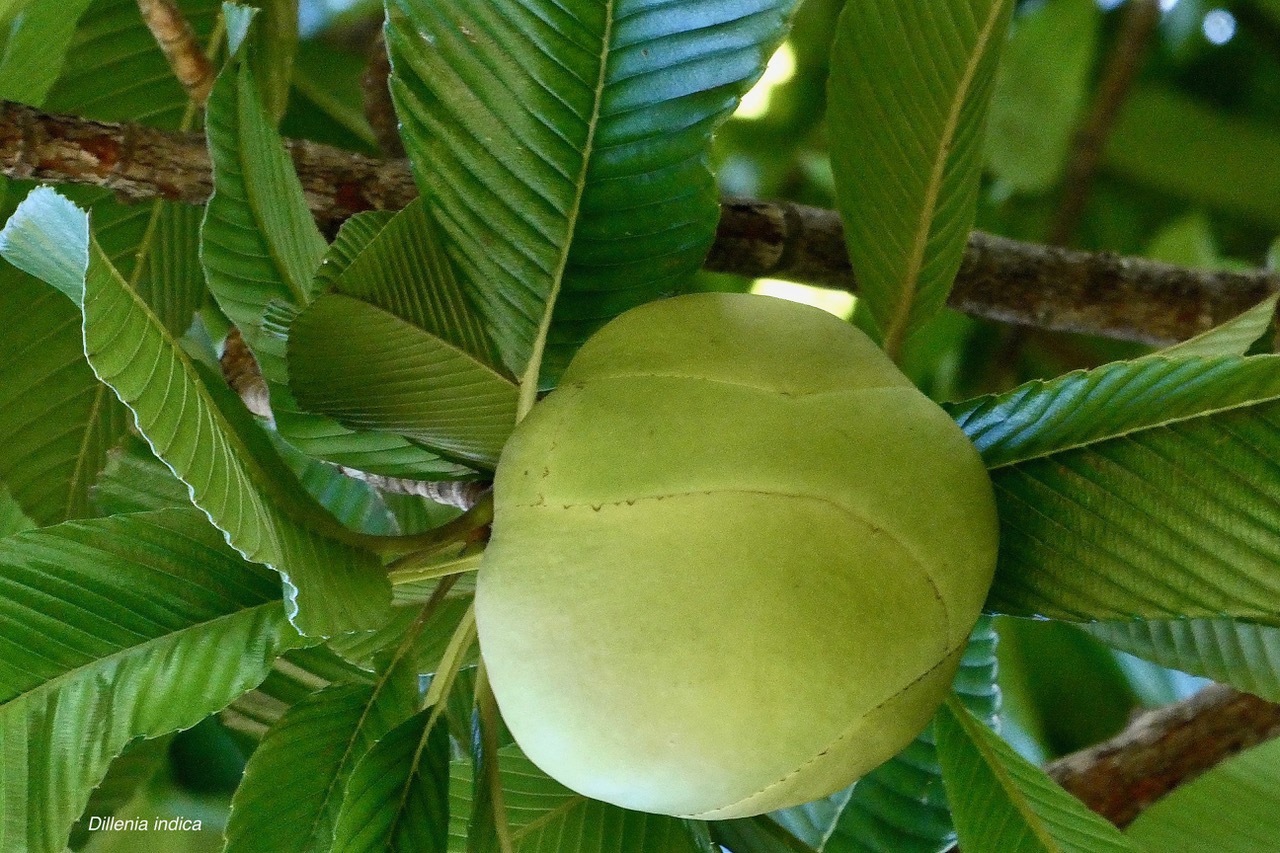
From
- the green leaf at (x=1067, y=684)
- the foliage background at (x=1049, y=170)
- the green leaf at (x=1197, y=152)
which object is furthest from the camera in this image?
the green leaf at (x=1197, y=152)

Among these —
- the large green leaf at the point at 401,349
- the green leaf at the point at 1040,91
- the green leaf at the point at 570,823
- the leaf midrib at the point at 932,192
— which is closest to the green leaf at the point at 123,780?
the green leaf at the point at 570,823

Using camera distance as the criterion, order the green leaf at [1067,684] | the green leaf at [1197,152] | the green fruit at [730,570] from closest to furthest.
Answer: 1. the green fruit at [730,570]
2. the green leaf at [1067,684]
3. the green leaf at [1197,152]

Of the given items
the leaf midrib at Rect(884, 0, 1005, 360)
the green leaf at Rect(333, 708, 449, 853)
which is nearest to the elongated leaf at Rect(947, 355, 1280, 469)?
the leaf midrib at Rect(884, 0, 1005, 360)

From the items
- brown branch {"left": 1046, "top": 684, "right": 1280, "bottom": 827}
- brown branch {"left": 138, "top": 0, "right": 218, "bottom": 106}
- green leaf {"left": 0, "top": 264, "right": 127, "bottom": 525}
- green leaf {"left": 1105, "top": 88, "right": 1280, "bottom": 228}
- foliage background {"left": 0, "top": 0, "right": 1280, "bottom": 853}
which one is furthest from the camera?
green leaf {"left": 1105, "top": 88, "right": 1280, "bottom": 228}

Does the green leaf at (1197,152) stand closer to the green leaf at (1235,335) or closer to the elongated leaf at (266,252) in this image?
the green leaf at (1235,335)

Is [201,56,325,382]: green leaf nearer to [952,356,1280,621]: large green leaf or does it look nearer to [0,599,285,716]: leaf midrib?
[0,599,285,716]: leaf midrib

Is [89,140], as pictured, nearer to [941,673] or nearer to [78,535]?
[78,535]

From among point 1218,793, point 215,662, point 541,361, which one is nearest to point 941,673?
point 541,361

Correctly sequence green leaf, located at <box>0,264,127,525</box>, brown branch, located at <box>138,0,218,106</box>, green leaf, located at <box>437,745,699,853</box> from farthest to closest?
green leaf, located at <box>0,264,127,525</box> < brown branch, located at <box>138,0,218,106</box> < green leaf, located at <box>437,745,699,853</box>
